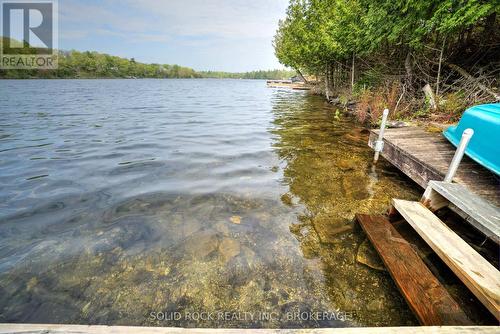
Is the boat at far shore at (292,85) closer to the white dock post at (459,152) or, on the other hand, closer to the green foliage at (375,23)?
the green foliage at (375,23)

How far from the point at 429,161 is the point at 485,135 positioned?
0.91 m

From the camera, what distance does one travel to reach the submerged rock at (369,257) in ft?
9.64

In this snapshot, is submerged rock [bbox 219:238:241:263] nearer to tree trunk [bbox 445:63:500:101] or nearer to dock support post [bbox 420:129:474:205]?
dock support post [bbox 420:129:474:205]

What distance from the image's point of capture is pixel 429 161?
448 centimetres

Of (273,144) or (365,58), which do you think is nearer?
(273,144)

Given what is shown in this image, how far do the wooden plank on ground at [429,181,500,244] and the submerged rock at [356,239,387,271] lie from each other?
1229mm

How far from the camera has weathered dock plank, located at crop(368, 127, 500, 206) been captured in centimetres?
369

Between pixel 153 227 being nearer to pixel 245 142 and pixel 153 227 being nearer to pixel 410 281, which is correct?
pixel 410 281

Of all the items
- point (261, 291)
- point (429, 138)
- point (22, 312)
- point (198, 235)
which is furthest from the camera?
point (429, 138)

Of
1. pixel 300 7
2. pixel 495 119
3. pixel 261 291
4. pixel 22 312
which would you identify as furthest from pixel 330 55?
pixel 22 312

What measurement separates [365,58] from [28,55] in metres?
112

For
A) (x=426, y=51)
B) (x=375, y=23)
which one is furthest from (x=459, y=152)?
(x=426, y=51)

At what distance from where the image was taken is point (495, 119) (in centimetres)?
386

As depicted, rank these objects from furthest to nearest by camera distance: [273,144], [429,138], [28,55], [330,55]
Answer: [28,55] < [330,55] < [273,144] < [429,138]
